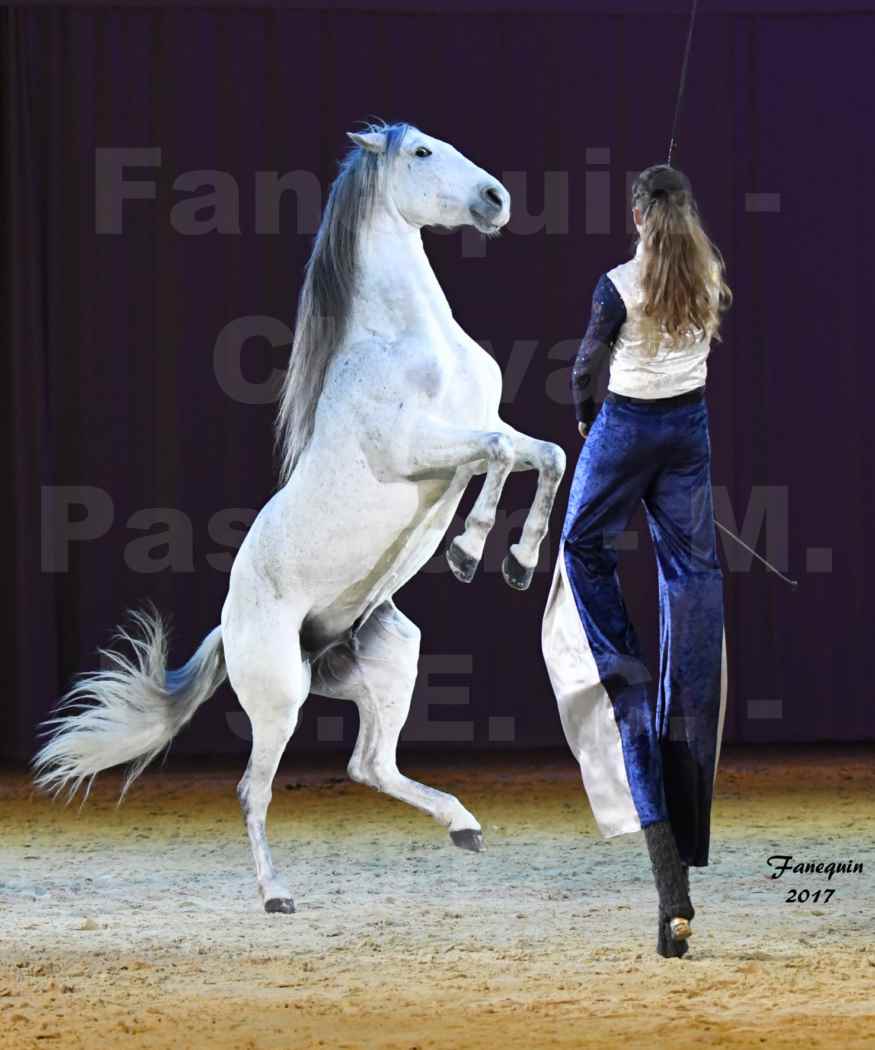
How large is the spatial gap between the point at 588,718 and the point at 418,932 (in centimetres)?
71

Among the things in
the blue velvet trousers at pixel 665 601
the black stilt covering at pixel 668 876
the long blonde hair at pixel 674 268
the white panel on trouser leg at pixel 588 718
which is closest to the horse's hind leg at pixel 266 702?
the white panel on trouser leg at pixel 588 718

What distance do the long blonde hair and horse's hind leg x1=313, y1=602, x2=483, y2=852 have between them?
4.01 ft

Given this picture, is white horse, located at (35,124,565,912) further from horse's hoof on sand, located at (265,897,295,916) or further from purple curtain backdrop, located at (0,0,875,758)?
purple curtain backdrop, located at (0,0,875,758)

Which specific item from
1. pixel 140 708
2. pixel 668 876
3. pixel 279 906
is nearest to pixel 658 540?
pixel 668 876

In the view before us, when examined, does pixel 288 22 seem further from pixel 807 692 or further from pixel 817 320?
pixel 807 692

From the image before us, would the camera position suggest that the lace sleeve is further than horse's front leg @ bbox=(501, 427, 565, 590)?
No

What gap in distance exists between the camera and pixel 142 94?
266 inches

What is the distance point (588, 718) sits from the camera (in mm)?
3543

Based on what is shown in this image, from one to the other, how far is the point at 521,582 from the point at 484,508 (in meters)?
0.20

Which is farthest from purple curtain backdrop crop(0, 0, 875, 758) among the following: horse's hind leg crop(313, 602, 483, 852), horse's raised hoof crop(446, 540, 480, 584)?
horse's raised hoof crop(446, 540, 480, 584)

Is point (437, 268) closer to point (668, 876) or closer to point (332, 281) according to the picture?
point (332, 281)

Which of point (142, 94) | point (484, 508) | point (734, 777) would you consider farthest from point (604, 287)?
point (142, 94)

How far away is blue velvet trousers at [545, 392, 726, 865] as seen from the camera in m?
3.42

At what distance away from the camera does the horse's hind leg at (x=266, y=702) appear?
13.1 feet
